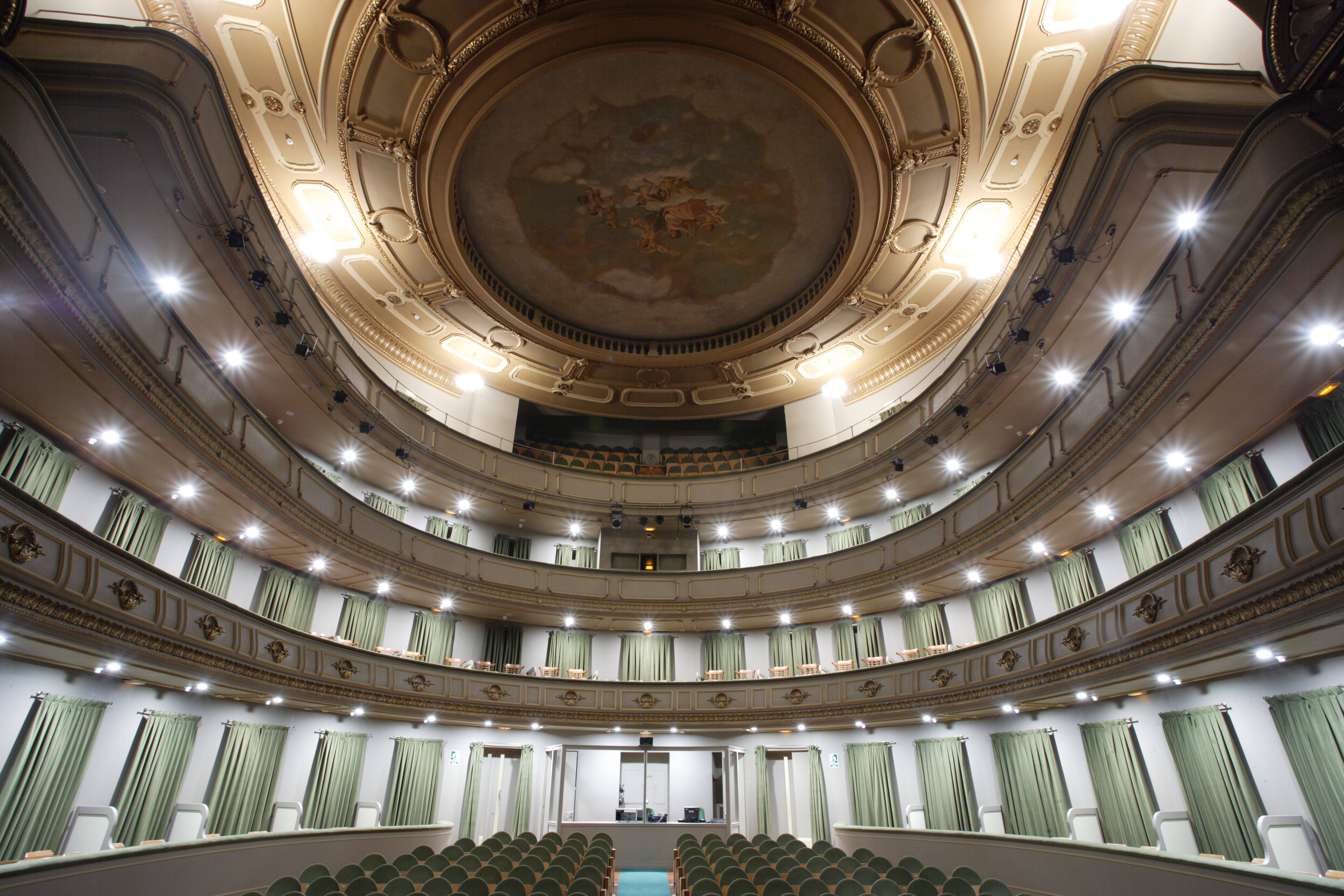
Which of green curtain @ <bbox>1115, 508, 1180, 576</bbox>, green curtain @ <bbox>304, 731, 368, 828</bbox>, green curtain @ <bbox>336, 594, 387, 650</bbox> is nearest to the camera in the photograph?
green curtain @ <bbox>1115, 508, 1180, 576</bbox>

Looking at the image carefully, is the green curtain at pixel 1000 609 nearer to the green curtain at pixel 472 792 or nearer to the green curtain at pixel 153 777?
the green curtain at pixel 472 792

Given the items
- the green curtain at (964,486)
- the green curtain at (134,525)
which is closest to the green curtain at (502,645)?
the green curtain at (134,525)

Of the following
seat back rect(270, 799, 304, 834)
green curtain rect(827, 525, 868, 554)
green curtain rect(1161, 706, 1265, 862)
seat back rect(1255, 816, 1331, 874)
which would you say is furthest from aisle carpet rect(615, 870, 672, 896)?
green curtain rect(827, 525, 868, 554)

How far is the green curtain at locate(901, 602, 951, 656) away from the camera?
15664 millimetres

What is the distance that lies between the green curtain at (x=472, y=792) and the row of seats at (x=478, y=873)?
5.05 meters

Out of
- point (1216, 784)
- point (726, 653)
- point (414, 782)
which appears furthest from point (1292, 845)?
point (414, 782)

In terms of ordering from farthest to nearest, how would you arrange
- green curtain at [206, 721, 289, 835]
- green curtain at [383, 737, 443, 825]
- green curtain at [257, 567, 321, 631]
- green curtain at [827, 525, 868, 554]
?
green curtain at [827, 525, 868, 554]
green curtain at [383, 737, 443, 825]
green curtain at [257, 567, 321, 631]
green curtain at [206, 721, 289, 835]

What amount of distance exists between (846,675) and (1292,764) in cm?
793

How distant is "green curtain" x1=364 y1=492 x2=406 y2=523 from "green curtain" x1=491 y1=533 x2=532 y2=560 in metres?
2.81

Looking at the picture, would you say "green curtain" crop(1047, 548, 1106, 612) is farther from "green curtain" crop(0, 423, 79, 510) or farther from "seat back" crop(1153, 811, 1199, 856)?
"green curtain" crop(0, 423, 79, 510)

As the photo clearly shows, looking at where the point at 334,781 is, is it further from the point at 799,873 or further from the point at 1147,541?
the point at 1147,541

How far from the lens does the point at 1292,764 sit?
8.61 meters

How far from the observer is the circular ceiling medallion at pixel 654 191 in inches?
504

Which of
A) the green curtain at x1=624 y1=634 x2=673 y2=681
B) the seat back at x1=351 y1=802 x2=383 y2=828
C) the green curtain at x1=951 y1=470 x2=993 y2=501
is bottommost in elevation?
the seat back at x1=351 y1=802 x2=383 y2=828
